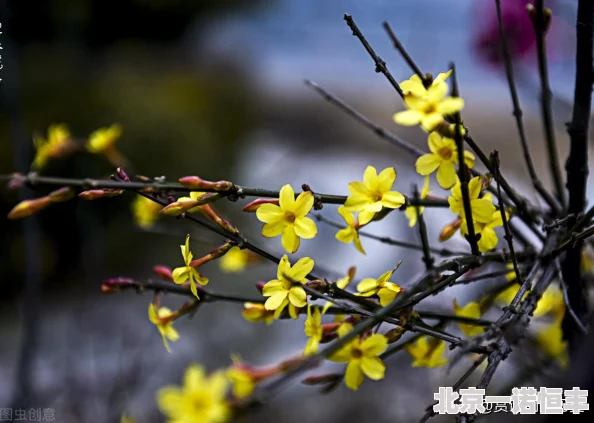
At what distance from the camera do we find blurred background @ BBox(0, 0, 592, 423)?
1528 millimetres

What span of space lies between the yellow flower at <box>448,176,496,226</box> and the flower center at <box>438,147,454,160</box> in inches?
1.0

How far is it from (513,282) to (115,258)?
8.58 ft

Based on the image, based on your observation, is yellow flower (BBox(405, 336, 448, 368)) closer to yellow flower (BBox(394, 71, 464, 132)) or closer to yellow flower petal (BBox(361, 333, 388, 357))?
yellow flower petal (BBox(361, 333, 388, 357))

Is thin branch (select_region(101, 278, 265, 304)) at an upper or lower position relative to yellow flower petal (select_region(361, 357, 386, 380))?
upper

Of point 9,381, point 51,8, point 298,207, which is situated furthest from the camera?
point 51,8

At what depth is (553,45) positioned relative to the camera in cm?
260

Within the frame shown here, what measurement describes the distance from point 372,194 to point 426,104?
4.4 inches

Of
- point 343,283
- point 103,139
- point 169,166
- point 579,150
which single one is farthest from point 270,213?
point 169,166

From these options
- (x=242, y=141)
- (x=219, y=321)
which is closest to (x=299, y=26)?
(x=242, y=141)

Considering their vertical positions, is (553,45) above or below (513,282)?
above

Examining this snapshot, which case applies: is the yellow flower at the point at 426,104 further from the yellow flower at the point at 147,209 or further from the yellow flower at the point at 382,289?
the yellow flower at the point at 147,209

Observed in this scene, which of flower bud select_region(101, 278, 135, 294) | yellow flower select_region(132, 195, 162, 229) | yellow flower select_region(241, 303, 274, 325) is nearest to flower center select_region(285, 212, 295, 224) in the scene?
yellow flower select_region(241, 303, 274, 325)

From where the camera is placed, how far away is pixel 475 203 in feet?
1.67

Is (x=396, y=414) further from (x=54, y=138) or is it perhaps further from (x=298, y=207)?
(x=298, y=207)
